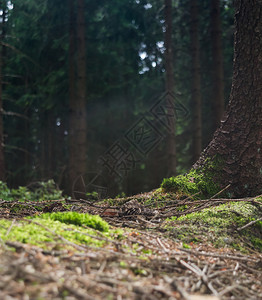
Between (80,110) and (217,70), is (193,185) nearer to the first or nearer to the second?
(80,110)

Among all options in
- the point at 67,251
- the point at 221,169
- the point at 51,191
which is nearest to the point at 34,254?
the point at 67,251

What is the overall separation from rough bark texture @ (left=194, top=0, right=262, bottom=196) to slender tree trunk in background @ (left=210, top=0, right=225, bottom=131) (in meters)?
7.10

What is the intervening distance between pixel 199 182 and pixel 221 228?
65.8 inches

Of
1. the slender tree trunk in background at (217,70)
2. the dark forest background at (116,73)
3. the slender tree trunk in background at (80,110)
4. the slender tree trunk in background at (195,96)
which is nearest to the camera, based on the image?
the slender tree trunk in background at (80,110)

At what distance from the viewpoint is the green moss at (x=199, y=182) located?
480cm

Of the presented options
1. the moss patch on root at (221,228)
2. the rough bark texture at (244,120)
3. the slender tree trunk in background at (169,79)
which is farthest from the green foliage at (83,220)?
the slender tree trunk in background at (169,79)

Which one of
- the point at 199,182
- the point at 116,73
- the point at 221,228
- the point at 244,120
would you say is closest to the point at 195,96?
the point at 116,73

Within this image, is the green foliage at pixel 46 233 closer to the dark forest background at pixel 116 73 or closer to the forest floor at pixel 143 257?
the forest floor at pixel 143 257

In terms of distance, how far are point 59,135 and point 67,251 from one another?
16718mm

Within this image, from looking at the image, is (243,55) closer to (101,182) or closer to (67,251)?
(67,251)

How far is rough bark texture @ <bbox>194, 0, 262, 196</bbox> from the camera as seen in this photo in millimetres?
4836

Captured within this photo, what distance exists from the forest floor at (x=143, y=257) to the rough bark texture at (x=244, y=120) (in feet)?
2.92

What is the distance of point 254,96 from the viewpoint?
16.2 feet

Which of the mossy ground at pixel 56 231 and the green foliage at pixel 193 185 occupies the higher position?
the mossy ground at pixel 56 231
